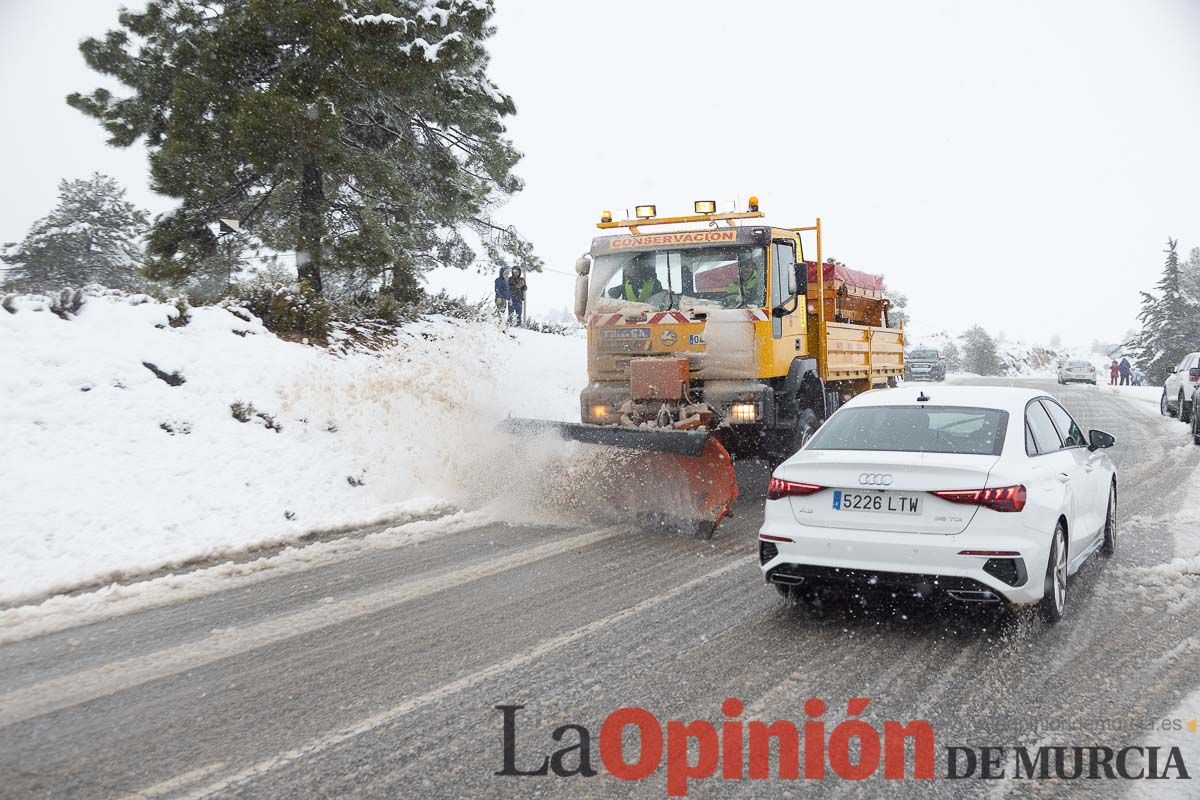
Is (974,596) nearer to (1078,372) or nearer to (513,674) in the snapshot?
(513,674)

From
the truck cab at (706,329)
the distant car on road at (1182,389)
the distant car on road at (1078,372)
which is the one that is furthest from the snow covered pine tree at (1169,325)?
the truck cab at (706,329)

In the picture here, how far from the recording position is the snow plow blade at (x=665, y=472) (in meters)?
7.76

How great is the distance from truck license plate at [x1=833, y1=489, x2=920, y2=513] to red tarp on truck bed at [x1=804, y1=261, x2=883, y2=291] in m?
5.17

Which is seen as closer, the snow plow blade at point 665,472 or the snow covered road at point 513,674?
the snow covered road at point 513,674

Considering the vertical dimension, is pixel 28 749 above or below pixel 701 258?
below

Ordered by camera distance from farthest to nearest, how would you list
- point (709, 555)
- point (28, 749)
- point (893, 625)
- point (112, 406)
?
point (112, 406) → point (709, 555) → point (893, 625) → point (28, 749)

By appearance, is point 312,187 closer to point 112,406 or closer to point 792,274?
point 112,406

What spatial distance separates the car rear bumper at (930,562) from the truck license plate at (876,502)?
0.45 feet

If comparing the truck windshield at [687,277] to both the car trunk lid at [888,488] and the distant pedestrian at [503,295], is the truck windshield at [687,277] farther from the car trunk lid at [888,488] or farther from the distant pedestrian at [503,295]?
the distant pedestrian at [503,295]

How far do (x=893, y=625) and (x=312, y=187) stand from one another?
534 inches

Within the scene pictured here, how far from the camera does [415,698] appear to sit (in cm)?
401

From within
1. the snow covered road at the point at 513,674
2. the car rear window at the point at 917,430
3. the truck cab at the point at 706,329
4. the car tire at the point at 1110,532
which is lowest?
the snow covered road at the point at 513,674

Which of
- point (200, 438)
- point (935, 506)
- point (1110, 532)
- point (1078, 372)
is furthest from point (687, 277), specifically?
point (1078, 372)

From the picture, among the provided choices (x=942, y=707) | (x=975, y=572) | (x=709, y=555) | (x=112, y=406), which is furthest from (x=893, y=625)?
(x=112, y=406)
